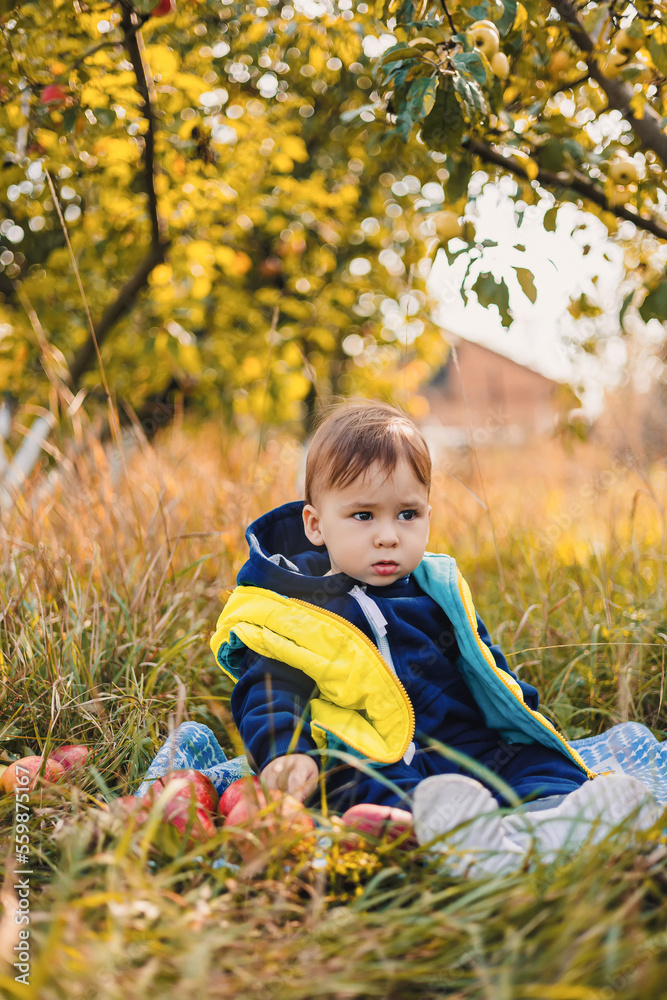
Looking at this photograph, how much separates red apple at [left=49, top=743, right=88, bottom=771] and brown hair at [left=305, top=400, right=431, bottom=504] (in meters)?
0.75

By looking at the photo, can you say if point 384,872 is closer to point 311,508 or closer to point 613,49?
point 311,508

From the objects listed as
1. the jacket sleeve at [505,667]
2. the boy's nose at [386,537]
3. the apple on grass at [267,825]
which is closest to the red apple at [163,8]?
the boy's nose at [386,537]

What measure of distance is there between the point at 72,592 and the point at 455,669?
43.1 inches

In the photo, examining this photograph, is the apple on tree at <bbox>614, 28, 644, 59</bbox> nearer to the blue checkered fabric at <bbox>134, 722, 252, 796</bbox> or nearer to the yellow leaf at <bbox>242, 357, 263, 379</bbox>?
the blue checkered fabric at <bbox>134, 722, 252, 796</bbox>

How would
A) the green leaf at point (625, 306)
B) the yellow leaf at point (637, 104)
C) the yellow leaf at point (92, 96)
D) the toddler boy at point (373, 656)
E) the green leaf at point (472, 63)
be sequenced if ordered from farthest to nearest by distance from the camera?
1. the yellow leaf at point (92, 96)
2. the green leaf at point (625, 306)
3. the yellow leaf at point (637, 104)
4. the green leaf at point (472, 63)
5. the toddler boy at point (373, 656)

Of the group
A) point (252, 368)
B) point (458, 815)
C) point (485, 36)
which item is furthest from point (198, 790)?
point (252, 368)

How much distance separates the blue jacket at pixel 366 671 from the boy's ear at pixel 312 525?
3.5 inches

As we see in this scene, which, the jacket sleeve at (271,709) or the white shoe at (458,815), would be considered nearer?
the white shoe at (458,815)

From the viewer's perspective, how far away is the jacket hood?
5.18 ft

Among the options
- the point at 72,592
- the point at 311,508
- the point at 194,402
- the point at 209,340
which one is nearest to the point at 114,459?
the point at 72,592

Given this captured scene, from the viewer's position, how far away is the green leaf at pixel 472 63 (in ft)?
5.53

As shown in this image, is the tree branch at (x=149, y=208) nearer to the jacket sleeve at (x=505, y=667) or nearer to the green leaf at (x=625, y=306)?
the jacket sleeve at (x=505, y=667)

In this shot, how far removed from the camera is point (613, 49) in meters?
2.06

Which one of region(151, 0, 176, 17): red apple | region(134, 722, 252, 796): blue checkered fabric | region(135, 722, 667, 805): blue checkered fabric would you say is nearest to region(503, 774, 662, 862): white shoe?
region(135, 722, 667, 805): blue checkered fabric
